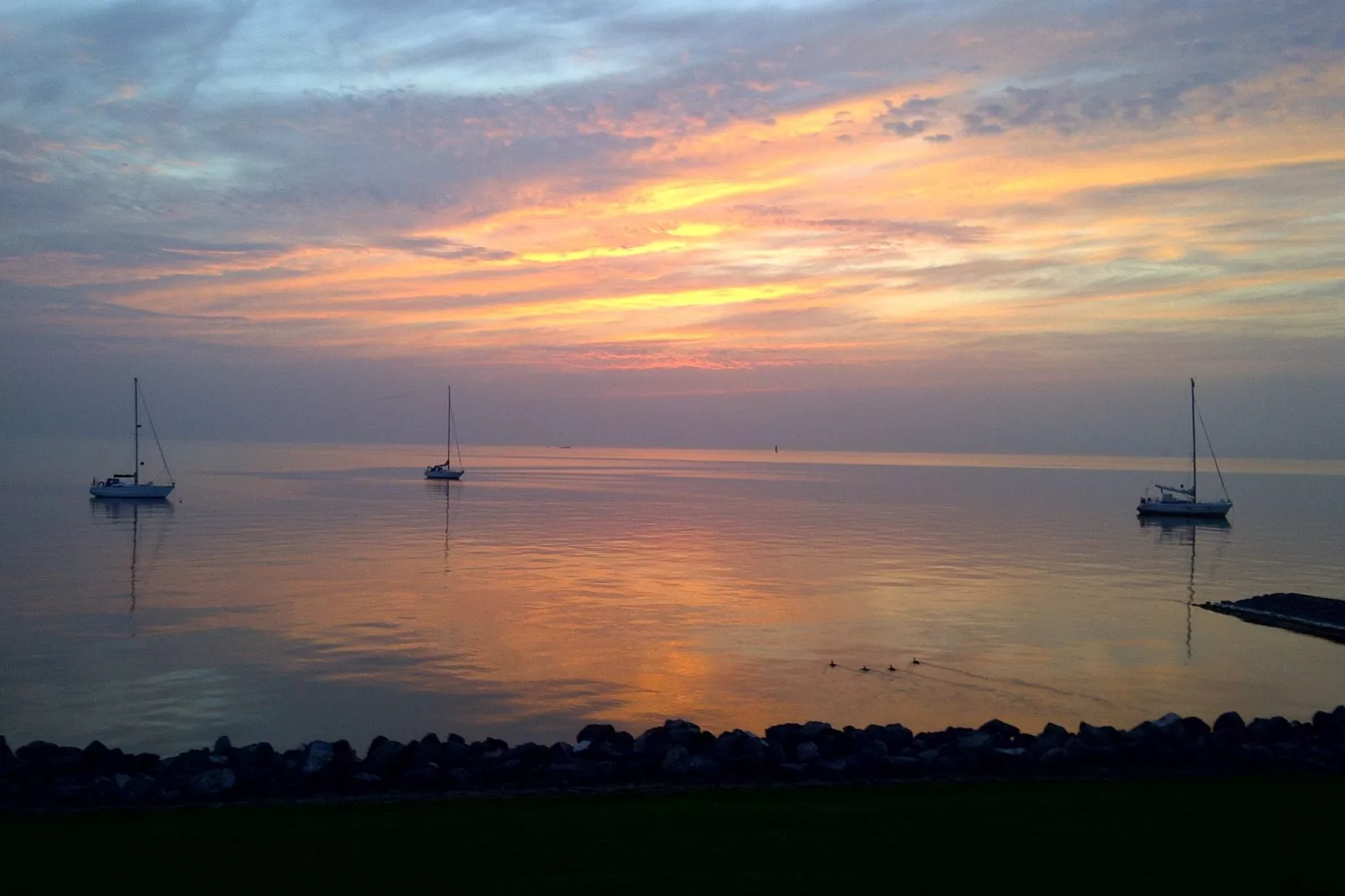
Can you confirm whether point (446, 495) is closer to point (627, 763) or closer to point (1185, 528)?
point (1185, 528)

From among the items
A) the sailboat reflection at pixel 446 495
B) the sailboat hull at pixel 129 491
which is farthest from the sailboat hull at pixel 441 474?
the sailboat hull at pixel 129 491

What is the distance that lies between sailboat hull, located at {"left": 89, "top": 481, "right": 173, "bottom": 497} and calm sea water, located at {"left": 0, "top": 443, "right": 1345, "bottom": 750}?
15370 mm

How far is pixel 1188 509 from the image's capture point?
80.4 m

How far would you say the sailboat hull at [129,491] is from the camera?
82.4m

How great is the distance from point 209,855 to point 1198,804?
10172 millimetres

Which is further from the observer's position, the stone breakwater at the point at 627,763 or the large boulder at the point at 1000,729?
the large boulder at the point at 1000,729

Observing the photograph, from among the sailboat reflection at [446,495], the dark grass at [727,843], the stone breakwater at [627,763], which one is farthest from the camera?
the sailboat reflection at [446,495]

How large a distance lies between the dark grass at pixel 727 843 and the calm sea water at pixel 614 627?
7075 millimetres

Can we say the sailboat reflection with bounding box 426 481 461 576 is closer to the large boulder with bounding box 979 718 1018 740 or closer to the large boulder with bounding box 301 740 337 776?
the large boulder with bounding box 301 740 337 776

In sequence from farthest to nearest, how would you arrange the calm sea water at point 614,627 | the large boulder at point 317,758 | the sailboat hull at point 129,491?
the sailboat hull at point 129,491 → the calm sea water at point 614,627 → the large boulder at point 317,758

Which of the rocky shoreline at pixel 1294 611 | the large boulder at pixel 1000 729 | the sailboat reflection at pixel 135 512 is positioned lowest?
the sailboat reflection at pixel 135 512

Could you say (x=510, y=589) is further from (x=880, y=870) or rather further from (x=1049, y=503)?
(x=1049, y=503)

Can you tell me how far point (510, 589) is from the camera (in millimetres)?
36344

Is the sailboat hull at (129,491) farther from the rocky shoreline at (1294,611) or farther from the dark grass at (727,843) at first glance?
the dark grass at (727,843)
